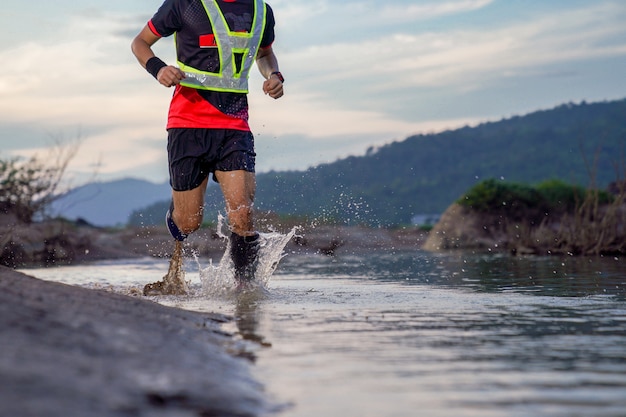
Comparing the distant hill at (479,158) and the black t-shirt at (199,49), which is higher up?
the distant hill at (479,158)


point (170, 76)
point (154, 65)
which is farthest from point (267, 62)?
point (170, 76)

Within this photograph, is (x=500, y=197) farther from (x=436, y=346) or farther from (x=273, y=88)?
(x=436, y=346)

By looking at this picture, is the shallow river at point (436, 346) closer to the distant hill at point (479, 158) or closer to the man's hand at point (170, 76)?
the man's hand at point (170, 76)

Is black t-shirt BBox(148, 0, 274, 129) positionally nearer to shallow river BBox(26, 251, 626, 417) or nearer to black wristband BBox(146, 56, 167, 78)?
black wristband BBox(146, 56, 167, 78)

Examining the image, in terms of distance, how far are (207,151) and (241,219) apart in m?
0.55

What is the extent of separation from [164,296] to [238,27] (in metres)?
2.00

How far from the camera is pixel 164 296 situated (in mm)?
6520

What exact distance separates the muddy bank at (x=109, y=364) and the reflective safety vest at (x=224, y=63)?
2971mm

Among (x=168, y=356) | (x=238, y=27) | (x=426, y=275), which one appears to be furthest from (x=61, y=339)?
(x=426, y=275)

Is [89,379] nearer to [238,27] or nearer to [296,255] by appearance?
[238,27]

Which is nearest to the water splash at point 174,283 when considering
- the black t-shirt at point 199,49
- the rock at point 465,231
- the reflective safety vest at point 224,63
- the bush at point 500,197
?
the black t-shirt at point 199,49

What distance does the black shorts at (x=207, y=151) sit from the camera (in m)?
6.64

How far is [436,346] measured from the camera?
12.0ft

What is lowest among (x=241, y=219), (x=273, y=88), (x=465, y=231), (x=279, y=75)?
(x=465, y=231)
